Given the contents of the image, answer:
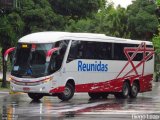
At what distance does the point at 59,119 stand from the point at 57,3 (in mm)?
29955

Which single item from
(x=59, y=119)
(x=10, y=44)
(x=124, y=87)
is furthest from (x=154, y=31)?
(x=59, y=119)

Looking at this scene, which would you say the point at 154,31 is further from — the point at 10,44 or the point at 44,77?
the point at 44,77

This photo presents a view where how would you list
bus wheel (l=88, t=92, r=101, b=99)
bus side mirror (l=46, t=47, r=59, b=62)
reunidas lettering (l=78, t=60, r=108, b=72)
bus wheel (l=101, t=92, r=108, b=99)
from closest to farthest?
bus side mirror (l=46, t=47, r=59, b=62)
reunidas lettering (l=78, t=60, r=108, b=72)
bus wheel (l=88, t=92, r=101, b=99)
bus wheel (l=101, t=92, r=108, b=99)

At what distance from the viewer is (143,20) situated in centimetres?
6412

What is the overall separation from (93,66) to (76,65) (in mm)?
1601

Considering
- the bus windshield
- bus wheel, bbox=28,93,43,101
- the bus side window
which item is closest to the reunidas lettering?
the bus side window

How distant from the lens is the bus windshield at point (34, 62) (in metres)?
26.6

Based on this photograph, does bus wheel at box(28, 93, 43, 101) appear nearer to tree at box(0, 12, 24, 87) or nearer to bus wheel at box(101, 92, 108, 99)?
bus wheel at box(101, 92, 108, 99)

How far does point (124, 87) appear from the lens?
32250 millimetres

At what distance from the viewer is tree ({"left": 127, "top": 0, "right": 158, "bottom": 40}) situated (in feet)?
211

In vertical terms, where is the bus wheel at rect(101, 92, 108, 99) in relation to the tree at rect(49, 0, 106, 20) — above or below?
below

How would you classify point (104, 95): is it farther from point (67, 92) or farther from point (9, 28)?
point (9, 28)

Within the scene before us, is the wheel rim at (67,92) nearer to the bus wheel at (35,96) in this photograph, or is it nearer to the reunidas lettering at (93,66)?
the reunidas lettering at (93,66)

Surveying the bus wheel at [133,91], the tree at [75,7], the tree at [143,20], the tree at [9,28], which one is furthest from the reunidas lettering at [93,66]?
the tree at [143,20]
